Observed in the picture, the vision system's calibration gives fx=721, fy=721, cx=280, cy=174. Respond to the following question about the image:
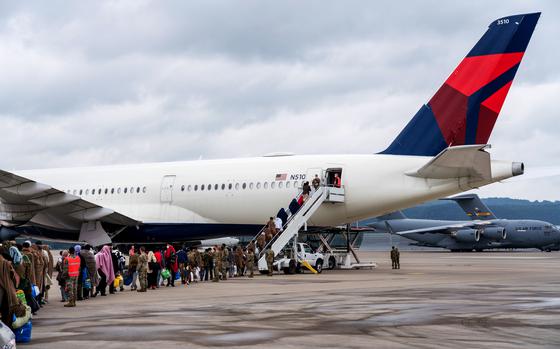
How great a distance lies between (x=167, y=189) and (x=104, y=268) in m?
13.5

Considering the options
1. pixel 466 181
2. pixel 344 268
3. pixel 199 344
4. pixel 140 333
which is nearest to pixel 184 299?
pixel 140 333

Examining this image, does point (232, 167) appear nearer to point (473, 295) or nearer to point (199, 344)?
point (473, 295)

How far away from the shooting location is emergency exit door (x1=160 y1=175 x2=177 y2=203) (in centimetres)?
3325

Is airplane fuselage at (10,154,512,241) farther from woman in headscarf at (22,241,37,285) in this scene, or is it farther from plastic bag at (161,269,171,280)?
woman in headscarf at (22,241,37,285)

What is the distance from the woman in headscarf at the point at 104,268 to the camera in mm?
19859

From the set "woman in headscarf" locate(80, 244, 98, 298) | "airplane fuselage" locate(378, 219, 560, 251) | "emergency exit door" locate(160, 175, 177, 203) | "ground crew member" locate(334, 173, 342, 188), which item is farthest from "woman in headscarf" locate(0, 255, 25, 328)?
"airplane fuselage" locate(378, 219, 560, 251)

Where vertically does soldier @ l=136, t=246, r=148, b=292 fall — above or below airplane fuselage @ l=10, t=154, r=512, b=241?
below

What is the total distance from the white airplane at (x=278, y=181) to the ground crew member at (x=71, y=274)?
12400mm

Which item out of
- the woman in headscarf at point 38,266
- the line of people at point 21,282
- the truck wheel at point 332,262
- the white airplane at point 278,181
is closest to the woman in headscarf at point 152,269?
the line of people at point 21,282

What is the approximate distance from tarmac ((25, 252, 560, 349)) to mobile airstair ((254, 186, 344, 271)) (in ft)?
25.5

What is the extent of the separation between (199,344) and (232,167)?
22668 mm

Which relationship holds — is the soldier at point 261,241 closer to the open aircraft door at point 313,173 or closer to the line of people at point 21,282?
the open aircraft door at point 313,173

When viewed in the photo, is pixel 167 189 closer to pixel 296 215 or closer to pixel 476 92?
pixel 296 215

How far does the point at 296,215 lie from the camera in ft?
94.1
